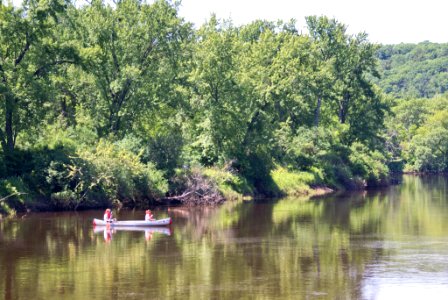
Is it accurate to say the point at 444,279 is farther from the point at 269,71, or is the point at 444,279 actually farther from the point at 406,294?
the point at 269,71

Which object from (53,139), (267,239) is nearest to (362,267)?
(267,239)

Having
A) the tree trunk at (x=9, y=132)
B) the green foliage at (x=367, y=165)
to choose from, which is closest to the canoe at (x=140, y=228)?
the tree trunk at (x=9, y=132)

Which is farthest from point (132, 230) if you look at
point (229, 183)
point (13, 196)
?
point (229, 183)

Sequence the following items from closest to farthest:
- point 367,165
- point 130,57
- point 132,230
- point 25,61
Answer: point 132,230
point 25,61
point 130,57
point 367,165

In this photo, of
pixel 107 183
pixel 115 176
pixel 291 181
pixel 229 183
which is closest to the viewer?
pixel 107 183

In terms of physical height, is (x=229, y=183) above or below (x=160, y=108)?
below

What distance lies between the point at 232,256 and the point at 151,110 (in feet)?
98.8

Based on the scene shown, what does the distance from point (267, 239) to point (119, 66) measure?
2630 cm

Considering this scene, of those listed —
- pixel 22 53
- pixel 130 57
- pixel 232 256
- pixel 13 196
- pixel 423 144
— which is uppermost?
pixel 130 57

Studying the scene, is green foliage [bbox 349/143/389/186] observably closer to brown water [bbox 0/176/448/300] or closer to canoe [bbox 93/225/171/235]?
brown water [bbox 0/176/448/300]

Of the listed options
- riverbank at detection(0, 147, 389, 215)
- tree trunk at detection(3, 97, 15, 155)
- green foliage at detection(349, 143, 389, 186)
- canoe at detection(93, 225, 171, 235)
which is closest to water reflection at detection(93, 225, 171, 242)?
canoe at detection(93, 225, 171, 235)

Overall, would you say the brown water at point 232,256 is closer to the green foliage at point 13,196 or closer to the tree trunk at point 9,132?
the green foliage at point 13,196

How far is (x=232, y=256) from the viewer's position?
33.9 meters

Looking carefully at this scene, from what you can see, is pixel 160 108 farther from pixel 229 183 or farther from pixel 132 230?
pixel 132 230
